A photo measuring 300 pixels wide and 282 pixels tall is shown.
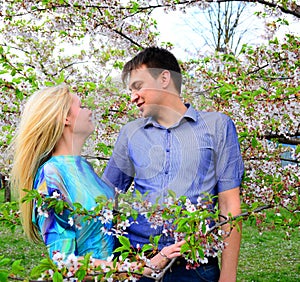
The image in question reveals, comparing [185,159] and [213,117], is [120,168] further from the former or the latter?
[213,117]

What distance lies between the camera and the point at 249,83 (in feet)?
14.0

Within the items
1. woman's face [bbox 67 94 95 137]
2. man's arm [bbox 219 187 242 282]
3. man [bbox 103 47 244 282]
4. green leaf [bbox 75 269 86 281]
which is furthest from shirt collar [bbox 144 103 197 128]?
green leaf [bbox 75 269 86 281]

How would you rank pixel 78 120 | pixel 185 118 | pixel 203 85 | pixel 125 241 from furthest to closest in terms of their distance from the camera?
pixel 203 85 < pixel 185 118 < pixel 78 120 < pixel 125 241

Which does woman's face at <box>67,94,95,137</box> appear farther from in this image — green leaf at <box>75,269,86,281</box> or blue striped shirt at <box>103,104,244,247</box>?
green leaf at <box>75,269,86,281</box>

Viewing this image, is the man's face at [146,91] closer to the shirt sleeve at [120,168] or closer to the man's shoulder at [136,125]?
the man's shoulder at [136,125]

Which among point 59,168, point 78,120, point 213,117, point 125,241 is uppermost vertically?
point 213,117

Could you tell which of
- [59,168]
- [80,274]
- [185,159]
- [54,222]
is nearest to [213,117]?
[185,159]

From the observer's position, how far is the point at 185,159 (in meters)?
2.12

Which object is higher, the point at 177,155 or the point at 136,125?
the point at 136,125

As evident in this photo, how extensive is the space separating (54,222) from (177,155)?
60 centimetres

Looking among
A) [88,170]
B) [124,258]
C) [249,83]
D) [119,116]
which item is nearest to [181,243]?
[124,258]

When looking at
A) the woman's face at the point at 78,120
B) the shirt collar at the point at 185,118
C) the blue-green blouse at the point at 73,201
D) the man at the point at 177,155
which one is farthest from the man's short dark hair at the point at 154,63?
the blue-green blouse at the point at 73,201

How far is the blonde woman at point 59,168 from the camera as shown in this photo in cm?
202

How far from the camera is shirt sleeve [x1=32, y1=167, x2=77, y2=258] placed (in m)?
1.92
